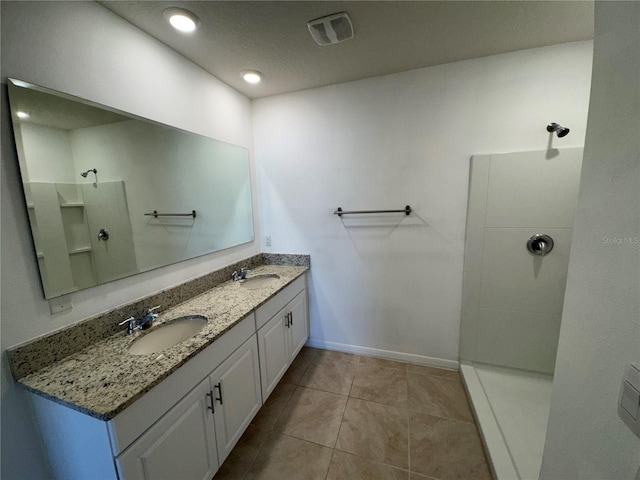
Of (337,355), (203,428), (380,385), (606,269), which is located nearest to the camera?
(606,269)

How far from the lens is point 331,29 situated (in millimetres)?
1365

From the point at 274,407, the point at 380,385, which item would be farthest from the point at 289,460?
the point at 380,385

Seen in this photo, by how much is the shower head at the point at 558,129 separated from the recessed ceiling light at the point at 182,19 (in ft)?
7.22

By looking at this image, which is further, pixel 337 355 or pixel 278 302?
pixel 337 355

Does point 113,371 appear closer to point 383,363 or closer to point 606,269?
point 606,269

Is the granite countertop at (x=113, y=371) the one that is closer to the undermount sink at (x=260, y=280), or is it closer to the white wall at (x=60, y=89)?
the white wall at (x=60, y=89)

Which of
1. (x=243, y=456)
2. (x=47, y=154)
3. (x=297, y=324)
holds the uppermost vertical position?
(x=47, y=154)

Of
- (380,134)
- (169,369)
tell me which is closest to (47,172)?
(169,369)

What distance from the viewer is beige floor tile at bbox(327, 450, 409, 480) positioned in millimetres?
1315

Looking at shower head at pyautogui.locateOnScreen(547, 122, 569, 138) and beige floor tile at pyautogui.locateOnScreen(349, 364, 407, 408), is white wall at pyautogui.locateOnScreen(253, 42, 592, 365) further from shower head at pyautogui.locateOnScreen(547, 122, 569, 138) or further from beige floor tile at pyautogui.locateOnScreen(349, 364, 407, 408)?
beige floor tile at pyautogui.locateOnScreen(349, 364, 407, 408)

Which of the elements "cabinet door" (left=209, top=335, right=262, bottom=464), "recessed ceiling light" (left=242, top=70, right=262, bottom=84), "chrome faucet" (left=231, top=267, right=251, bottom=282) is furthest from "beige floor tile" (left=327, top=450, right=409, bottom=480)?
"recessed ceiling light" (left=242, top=70, right=262, bottom=84)

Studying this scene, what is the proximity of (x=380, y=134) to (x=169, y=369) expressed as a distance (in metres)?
2.01

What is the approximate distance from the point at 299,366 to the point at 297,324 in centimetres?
40

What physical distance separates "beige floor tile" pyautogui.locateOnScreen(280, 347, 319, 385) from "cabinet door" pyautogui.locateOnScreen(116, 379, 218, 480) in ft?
2.81
